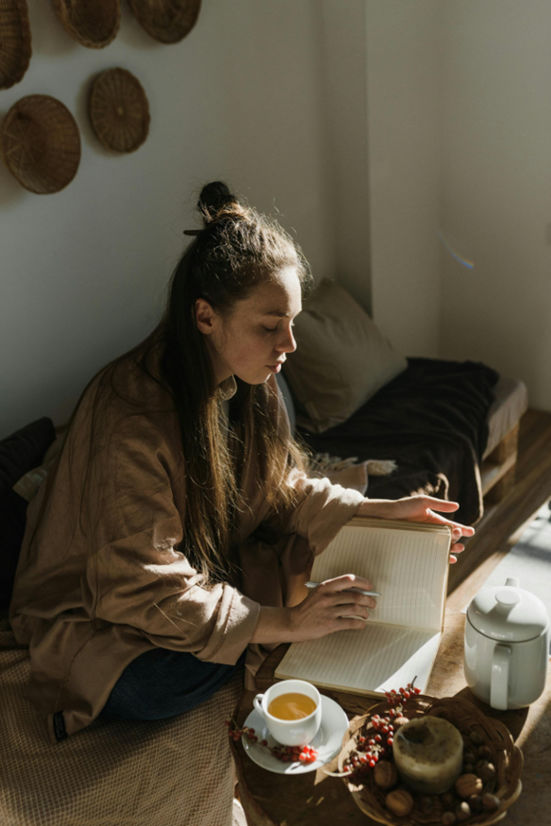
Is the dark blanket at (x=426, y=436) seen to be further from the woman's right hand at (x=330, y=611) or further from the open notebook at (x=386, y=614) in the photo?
the woman's right hand at (x=330, y=611)

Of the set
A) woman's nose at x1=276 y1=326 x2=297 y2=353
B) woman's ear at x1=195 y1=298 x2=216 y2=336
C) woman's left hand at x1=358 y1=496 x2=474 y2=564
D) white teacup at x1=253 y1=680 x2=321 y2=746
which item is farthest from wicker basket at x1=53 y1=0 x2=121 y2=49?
white teacup at x1=253 y1=680 x2=321 y2=746

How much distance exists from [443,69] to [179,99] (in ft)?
4.37

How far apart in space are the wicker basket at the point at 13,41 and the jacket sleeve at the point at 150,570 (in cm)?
97

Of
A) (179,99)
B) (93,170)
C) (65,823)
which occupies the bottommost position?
(65,823)

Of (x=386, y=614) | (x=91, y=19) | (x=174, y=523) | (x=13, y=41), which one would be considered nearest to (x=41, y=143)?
(x=13, y=41)

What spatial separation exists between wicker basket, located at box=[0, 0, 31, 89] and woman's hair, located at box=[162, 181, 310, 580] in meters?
0.67

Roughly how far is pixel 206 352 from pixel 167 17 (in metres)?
1.23

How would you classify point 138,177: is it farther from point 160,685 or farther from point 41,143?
point 160,685

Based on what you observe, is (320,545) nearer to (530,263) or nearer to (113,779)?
(113,779)

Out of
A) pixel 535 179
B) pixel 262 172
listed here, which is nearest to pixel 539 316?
pixel 535 179

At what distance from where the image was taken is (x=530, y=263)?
3215 mm

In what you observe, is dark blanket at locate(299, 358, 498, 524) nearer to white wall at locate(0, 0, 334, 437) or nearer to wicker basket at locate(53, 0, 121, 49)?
white wall at locate(0, 0, 334, 437)

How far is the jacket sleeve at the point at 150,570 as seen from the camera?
4.21ft

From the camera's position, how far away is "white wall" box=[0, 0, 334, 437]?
1992 mm
